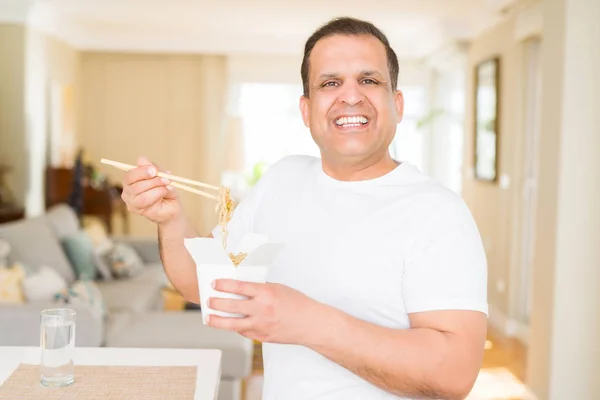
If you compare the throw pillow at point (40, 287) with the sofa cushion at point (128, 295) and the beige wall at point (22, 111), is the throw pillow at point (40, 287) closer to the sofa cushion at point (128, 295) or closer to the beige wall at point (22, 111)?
the sofa cushion at point (128, 295)

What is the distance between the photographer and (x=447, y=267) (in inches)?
43.3

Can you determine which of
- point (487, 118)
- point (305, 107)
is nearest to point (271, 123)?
point (487, 118)

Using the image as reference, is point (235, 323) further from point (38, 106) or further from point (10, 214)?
point (38, 106)

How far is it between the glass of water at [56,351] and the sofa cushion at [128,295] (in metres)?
2.61

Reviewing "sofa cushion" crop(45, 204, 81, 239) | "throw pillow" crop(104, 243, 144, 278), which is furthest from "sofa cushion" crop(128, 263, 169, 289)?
"sofa cushion" crop(45, 204, 81, 239)

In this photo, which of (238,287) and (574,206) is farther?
(574,206)

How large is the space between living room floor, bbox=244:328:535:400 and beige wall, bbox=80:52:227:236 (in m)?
4.52

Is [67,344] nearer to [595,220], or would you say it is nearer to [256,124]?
[595,220]

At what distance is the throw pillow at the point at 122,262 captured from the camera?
4.94 metres

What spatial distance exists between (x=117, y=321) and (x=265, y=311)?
276cm

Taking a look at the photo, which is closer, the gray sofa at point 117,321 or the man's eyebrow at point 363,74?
the man's eyebrow at point 363,74

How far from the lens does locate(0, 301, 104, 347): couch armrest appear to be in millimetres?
3047

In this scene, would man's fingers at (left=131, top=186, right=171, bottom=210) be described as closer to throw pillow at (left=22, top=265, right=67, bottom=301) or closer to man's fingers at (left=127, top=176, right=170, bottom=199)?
man's fingers at (left=127, top=176, right=170, bottom=199)

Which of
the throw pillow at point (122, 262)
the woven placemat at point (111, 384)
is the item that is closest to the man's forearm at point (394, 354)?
the woven placemat at point (111, 384)
